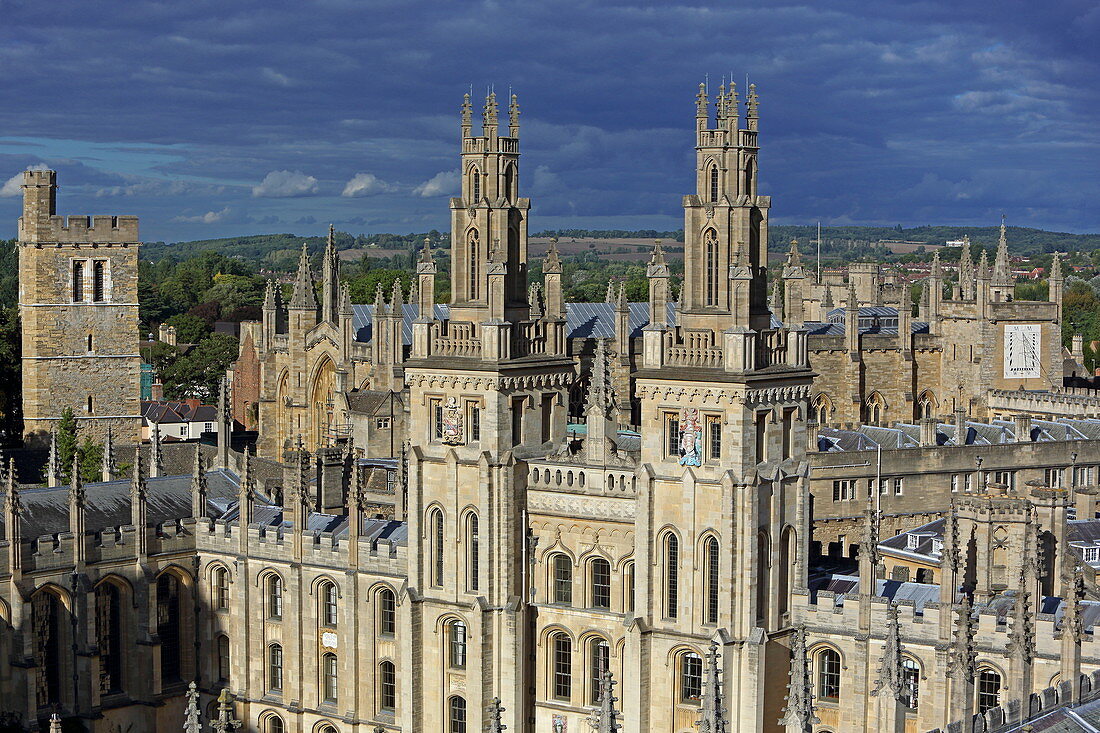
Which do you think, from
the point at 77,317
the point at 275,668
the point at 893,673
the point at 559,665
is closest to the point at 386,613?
the point at 275,668

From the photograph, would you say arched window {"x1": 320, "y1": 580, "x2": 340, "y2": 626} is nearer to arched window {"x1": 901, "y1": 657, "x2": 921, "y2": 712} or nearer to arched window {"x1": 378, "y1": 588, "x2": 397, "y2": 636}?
arched window {"x1": 378, "y1": 588, "x2": 397, "y2": 636}

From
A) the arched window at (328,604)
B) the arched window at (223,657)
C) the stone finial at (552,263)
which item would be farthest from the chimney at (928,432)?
the arched window at (223,657)

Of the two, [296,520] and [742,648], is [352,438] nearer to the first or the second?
[296,520]

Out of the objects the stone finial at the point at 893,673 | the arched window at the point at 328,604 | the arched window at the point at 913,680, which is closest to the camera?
the stone finial at the point at 893,673

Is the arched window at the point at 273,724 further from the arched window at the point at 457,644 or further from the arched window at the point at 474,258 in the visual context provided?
the arched window at the point at 474,258

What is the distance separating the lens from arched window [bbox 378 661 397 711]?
57031mm

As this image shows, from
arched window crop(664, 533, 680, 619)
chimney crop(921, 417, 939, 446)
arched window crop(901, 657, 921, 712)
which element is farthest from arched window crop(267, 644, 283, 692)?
chimney crop(921, 417, 939, 446)

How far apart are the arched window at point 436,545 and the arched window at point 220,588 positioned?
969cm

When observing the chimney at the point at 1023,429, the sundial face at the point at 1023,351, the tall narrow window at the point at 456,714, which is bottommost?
the tall narrow window at the point at 456,714

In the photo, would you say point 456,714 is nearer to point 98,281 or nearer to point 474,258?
point 474,258

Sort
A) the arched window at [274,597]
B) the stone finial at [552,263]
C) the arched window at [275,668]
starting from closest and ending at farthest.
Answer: the arched window at [274,597], the arched window at [275,668], the stone finial at [552,263]

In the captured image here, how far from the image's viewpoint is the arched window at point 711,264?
1988 inches

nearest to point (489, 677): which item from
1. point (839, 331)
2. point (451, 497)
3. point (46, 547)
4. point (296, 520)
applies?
point (451, 497)

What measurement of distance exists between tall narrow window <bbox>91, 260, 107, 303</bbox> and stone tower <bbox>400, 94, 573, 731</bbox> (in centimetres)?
4266
